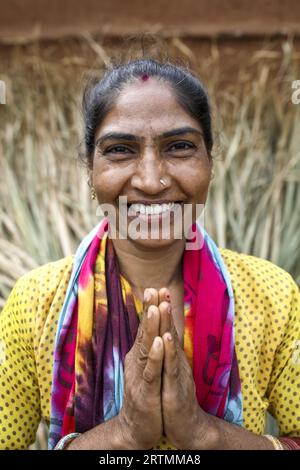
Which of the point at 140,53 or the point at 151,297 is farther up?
the point at 140,53

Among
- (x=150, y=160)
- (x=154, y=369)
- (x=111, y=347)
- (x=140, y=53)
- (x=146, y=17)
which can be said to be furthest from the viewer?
(x=146, y=17)

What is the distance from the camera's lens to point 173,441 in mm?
1602

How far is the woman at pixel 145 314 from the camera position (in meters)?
1.62

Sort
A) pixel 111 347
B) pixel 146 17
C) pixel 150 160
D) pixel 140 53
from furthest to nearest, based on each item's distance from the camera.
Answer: pixel 146 17 → pixel 140 53 → pixel 111 347 → pixel 150 160

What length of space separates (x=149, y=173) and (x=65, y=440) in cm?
67

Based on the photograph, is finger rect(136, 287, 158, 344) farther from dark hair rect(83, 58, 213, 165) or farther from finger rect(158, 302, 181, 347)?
dark hair rect(83, 58, 213, 165)

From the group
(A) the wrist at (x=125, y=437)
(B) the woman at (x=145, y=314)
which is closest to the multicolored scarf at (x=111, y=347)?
(B) the woman at (x=145, y=314)

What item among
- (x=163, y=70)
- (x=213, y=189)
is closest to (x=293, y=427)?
(x=163, y=70)

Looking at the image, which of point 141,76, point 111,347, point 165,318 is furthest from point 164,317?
point 141,76

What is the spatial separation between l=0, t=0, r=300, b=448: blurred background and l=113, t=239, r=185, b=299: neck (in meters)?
1.11

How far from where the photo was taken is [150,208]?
1.64m

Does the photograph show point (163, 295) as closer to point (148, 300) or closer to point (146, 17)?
point (148, 300)

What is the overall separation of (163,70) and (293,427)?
942 mm
